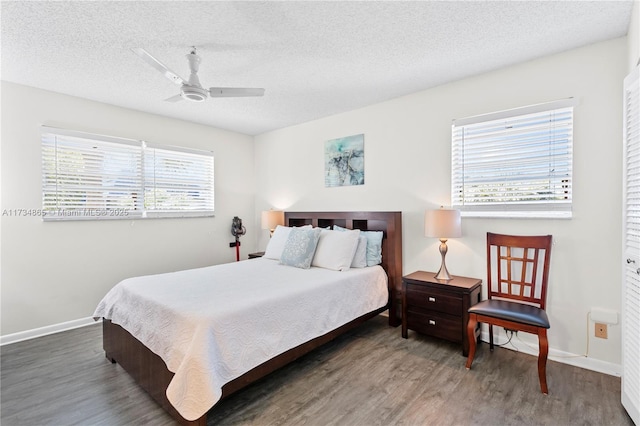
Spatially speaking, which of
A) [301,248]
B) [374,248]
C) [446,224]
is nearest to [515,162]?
[446,224]

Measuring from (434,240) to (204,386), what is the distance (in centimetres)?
258

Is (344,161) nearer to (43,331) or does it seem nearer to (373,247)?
(373,247)

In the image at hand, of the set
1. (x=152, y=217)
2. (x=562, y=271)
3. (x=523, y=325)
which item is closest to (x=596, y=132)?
(x=562, y=271)

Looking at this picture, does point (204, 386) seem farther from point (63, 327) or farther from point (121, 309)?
point (63, 327)

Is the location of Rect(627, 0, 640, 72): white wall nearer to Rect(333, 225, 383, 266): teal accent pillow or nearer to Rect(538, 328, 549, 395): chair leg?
Rect(538, 328, 549, 395): chair leg

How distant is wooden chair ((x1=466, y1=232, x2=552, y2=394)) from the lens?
218cm

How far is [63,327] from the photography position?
11.1 feet

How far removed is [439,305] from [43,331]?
414 cm

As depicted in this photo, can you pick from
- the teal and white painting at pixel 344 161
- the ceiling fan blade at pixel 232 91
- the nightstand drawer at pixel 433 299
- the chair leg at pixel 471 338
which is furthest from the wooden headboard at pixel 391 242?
the ceiling fan blade at pixel 232 91

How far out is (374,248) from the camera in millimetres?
3506

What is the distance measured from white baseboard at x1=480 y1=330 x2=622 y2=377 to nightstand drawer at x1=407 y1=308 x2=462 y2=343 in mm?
460

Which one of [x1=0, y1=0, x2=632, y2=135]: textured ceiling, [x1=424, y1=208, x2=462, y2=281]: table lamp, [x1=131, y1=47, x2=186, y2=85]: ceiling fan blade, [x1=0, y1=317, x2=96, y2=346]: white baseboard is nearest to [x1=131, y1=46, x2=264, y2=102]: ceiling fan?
[x1=131, y1=47, x2=186, y2=85]: ceiling fan blade

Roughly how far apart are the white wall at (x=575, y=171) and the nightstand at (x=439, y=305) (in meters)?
0.38

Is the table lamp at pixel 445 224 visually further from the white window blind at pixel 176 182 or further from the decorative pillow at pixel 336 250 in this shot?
the white window blind at pixel 176 182
